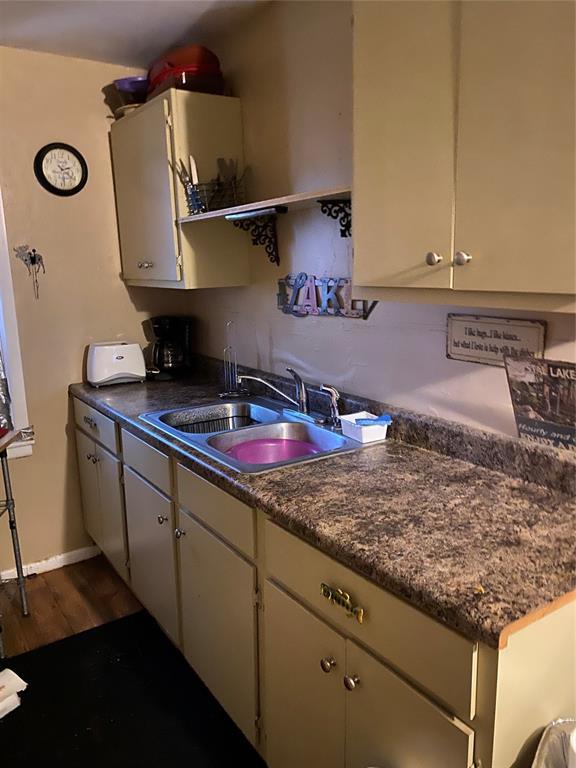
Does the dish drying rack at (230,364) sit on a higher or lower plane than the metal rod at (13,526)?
higher

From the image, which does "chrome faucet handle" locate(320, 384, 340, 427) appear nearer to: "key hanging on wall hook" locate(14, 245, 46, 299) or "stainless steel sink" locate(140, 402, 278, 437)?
"stainless steel sink" locate(140, 402, 278, 437)

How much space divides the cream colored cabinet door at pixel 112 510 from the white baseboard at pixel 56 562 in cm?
39

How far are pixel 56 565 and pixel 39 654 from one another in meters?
0.72

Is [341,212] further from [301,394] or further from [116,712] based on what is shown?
[116,712]

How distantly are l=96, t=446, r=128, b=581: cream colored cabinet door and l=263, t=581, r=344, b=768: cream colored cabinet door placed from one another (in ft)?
3.73

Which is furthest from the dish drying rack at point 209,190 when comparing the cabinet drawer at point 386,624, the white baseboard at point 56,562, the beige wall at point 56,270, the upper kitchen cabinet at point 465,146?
the white baseboard at point 56,562

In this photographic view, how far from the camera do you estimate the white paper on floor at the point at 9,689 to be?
2031 mm

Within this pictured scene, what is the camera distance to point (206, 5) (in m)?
2.14

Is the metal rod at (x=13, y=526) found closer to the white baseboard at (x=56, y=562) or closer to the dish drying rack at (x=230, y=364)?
the white baseboard at (x=56, y=562)

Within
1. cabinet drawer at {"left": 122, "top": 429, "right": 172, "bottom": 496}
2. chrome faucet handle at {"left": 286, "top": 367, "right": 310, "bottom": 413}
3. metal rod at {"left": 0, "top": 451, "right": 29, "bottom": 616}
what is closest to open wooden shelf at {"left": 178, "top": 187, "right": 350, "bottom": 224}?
chrome faucet handle at {"left": 286, "top": 367, "right": 310, "bottom": 413}

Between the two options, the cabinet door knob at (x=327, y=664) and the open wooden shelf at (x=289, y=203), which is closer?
the cabinet door knob at (x=327, y=664)

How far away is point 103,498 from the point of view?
2.67 m

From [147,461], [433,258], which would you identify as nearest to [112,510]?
[147,461]

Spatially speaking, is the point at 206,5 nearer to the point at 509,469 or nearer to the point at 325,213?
the point at 325,213
